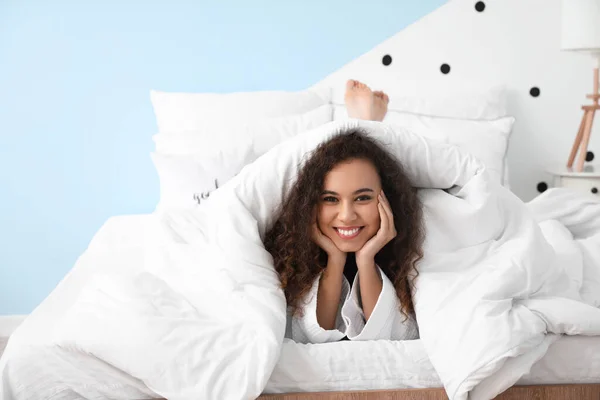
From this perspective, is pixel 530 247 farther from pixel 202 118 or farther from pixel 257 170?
pixel 202 118

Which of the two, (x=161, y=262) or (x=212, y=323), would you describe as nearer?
(x=212, y=323)

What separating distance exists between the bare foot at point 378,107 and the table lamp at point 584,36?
33.5 inches

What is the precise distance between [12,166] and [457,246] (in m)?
2.10

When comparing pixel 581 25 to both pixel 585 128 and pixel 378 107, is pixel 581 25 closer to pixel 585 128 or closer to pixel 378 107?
pixel 585 128

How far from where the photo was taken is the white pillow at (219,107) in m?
2.81

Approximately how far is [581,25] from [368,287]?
1.60 m

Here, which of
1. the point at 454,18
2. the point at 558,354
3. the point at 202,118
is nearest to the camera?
the point at 558,354

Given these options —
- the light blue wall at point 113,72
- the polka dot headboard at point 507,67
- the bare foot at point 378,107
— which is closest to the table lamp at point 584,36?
the polka dot headboard at point 507,67

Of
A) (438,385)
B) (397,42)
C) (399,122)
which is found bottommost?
(438,385)

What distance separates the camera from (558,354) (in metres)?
1.46

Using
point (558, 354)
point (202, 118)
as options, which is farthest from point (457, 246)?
point (202, 118)

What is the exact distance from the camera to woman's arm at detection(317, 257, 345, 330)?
Answer: 1.63m

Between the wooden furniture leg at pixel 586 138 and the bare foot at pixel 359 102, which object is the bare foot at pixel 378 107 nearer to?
the bare foot at pixel 359 102

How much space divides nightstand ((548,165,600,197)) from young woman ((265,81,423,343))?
1.36 metres
